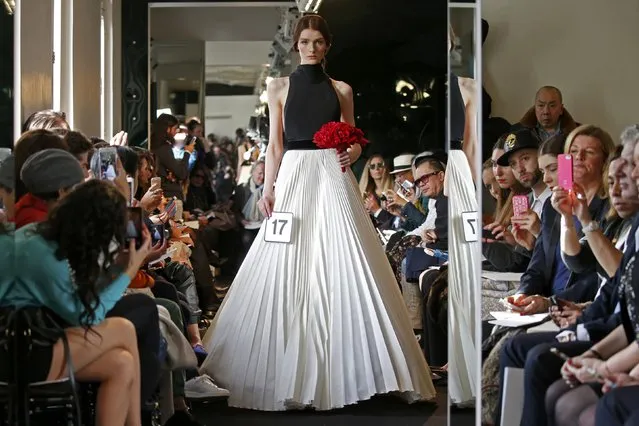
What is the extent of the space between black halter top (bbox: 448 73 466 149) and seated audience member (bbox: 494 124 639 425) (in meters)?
0.67

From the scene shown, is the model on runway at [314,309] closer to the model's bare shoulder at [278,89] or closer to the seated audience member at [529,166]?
the model's bare shoulder at [278,89]

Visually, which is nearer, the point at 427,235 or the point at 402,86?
the point at 427,235

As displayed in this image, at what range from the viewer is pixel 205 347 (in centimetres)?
540

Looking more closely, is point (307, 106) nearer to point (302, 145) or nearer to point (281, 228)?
point (302, 145)

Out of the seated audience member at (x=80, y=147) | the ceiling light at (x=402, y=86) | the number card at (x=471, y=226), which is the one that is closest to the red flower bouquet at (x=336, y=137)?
the seated audience member at (x=80, y=147)

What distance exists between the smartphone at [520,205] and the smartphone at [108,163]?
5.10 feet

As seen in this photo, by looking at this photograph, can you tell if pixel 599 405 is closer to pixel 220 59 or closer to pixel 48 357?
pixel 48 357

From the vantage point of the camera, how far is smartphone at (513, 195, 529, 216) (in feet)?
9.21

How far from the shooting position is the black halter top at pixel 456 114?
3242mm

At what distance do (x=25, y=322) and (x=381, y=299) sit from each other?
2171 millimetres

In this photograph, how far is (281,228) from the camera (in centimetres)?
527

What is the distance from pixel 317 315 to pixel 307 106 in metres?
0.92

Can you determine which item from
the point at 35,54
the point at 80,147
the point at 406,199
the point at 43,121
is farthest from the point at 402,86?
the point at 80,147

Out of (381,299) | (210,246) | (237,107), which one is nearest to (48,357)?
(381,299)
